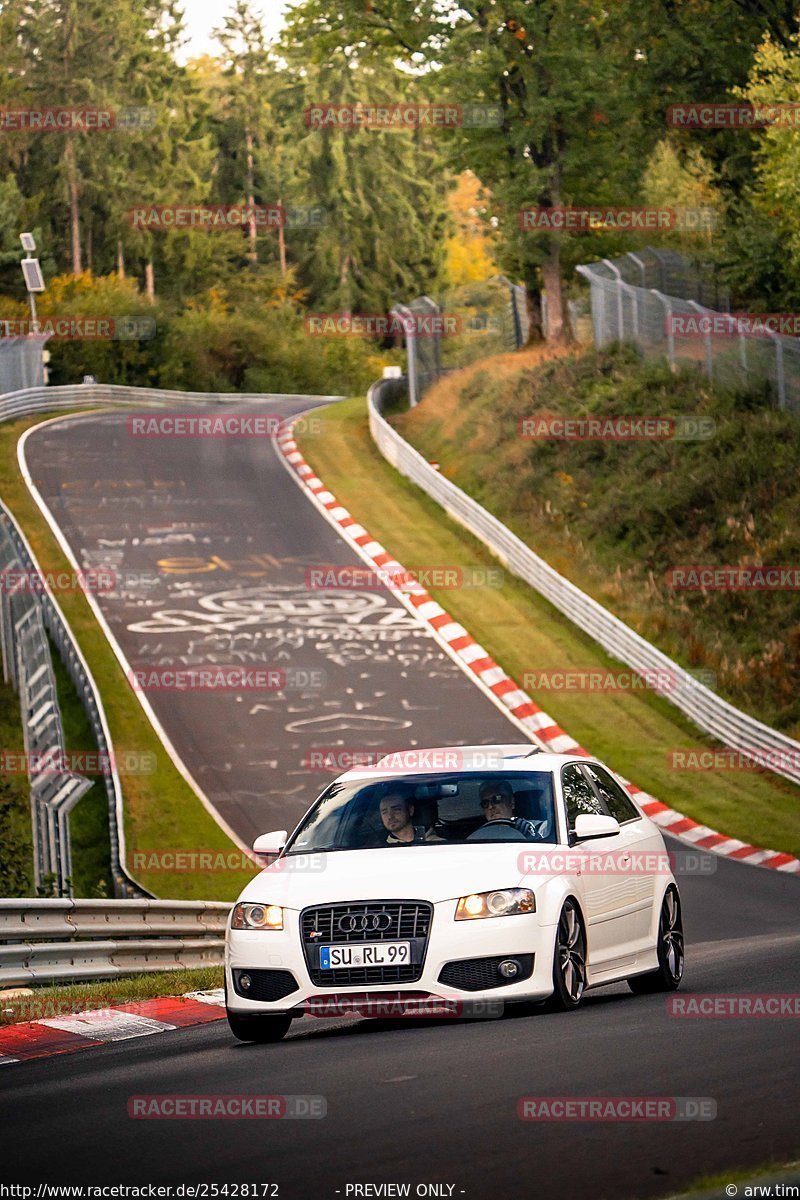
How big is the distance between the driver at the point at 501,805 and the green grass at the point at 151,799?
11319 millimetres

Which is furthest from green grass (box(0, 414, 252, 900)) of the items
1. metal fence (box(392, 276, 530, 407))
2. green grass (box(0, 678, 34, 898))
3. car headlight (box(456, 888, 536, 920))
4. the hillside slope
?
metal fence (box(392, 276, 530, 407))

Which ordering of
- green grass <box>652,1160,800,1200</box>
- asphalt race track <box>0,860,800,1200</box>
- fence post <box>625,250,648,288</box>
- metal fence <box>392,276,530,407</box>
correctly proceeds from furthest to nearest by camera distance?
metal fence <box>392,276,530,407</box> → fence post <box>625,250,648,288</box> → asphalt race track <box>0,860,800,1200</box> → green grass <box>652,1160,800,1200</box>

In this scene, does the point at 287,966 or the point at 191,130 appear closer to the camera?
the point at 287,966

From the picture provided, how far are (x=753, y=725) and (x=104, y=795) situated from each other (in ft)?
31.6

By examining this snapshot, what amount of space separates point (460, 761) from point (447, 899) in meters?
1.58

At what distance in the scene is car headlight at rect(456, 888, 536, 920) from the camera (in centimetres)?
944

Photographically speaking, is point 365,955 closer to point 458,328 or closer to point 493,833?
point 493,833

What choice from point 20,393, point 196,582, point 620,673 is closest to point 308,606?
point 196,582

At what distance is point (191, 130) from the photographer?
4112 inches

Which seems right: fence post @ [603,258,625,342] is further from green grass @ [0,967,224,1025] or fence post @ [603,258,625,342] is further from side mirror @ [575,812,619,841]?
side mirror @ [575,812,619,841]

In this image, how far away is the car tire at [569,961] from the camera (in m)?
9.66

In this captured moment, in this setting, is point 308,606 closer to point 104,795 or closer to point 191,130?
point 104,795

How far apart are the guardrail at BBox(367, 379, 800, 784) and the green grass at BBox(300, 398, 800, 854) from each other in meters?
0.21

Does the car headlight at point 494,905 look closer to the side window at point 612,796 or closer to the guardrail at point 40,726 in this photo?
the side window at point 612,796
